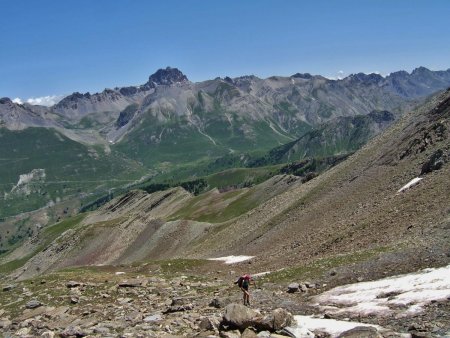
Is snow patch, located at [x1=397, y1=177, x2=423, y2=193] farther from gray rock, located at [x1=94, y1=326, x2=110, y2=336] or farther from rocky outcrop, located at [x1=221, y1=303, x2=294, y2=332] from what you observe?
gray rock, located at [x1=94, y1=326, x2=110, y2=336]

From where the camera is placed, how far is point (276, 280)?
41.5m

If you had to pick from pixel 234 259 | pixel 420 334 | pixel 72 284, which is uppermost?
pixel 420 334

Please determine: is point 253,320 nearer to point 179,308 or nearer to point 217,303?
point 217,303

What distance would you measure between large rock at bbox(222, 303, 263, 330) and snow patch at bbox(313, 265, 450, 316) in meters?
5.43

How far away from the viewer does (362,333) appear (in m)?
22.6

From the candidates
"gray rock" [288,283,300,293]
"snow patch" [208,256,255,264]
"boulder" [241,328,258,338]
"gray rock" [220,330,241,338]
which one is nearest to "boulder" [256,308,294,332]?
"boulder" [241,328,258,338]

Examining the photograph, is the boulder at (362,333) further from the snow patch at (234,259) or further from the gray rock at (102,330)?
the snow patch at (234,259)

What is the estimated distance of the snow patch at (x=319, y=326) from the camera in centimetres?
2464

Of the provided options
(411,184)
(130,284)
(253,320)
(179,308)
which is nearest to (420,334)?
(253,320)

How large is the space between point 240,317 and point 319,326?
426 cm

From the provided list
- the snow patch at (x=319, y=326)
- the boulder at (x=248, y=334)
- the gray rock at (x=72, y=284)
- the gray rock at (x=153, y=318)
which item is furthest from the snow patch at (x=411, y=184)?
the boulder at (x=248, y=334)

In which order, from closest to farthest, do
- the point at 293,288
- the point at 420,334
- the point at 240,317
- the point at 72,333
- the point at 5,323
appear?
the point at 420,334 → the point at 240,317 → the point at 72,333 → the point at 293,288 → the point at 5,323

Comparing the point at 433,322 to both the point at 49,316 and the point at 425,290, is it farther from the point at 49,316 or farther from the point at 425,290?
Answer: the point at 49,316

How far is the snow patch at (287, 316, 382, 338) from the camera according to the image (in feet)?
80.8
